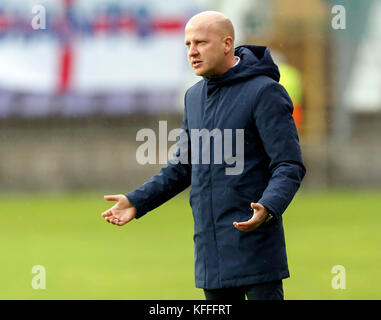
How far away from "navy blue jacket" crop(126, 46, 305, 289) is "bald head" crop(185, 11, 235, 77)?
3.0 inches

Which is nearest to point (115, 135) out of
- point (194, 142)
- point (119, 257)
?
point (119, 257)

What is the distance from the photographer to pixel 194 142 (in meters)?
3.71

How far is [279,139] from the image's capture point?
Answer: 351 centimetres

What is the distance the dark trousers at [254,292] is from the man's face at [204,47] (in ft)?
2.64

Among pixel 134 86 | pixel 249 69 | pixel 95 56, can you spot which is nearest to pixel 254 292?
pixel 249 69

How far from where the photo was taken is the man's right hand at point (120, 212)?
371 cm

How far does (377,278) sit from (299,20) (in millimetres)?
12641

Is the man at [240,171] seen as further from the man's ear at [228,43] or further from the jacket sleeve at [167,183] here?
the jacket sleeve at [167,183]

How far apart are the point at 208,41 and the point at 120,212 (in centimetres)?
73

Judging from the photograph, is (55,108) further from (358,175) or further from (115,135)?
(358,175)

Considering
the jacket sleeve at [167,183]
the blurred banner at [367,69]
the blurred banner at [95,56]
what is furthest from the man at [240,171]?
the blurred banner at [367,69]

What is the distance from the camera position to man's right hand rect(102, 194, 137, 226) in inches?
146

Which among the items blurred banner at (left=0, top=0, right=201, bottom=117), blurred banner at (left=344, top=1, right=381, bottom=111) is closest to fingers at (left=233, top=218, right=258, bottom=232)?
blurred banner at (left=0, top=0, right=201, bottom=117)

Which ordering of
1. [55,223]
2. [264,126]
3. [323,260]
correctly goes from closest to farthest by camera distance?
[264,126]
[323,260]
[55,223]
